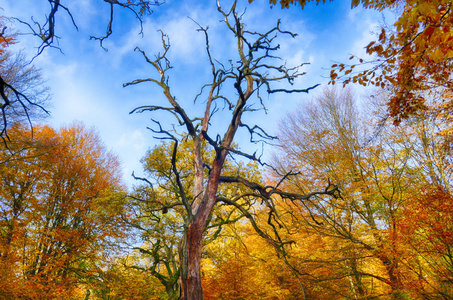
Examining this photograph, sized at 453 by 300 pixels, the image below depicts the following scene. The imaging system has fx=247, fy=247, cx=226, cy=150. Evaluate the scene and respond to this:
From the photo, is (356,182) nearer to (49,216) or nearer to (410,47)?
(410,47)

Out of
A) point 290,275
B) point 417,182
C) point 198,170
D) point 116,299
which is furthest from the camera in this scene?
point 290,275

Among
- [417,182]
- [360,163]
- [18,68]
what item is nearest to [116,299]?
[18,68]

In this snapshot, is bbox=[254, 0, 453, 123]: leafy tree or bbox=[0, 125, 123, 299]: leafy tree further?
bbox=[0, 125, 123, 299]: leafy tree

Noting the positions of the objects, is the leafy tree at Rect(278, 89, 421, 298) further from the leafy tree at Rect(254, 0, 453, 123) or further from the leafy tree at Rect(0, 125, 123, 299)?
the leafy tree at Rect(0, 125, 123, 299)

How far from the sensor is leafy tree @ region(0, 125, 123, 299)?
9.27 meters

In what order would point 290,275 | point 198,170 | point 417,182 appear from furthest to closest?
point 290,275 → point 417,182 → point 198,170

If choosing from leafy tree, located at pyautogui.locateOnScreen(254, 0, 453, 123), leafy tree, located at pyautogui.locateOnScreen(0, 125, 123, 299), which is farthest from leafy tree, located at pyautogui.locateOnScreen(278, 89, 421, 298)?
leafy tree, located at pyautogui.locateOnScreen(0, 125, 123, 299)

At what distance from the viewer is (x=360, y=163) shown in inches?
319

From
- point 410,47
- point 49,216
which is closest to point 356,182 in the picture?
point 410,47

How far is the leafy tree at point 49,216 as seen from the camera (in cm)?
927

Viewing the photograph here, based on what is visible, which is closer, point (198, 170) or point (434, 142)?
point (198, 170)

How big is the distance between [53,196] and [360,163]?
13.4 meters

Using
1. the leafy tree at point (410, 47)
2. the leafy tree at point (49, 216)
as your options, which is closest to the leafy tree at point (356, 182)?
the leafy tree at point (410, 47)

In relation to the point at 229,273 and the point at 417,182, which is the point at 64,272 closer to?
the point at 229,273
